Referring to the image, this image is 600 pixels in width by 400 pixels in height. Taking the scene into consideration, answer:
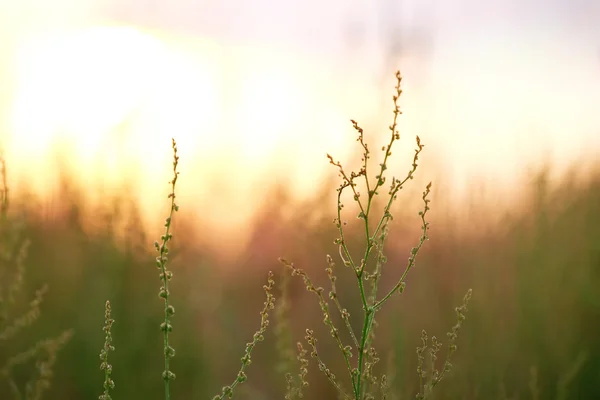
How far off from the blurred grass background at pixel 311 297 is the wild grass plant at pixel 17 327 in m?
0.11

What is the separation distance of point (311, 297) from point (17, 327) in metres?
1.95

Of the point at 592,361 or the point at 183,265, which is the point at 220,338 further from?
the point at 592,361

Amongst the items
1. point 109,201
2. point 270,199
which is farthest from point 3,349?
point 270,199

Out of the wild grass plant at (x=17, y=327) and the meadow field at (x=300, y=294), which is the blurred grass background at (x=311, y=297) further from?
the wild grass plant at (x=17, y=327)

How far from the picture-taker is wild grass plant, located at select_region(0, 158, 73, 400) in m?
2.08

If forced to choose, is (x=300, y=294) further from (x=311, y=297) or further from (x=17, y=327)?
(x=17, y=327)

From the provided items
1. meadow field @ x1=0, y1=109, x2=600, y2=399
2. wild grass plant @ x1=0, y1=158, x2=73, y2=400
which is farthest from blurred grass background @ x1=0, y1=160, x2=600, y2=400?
wild grass plant @ x1=0, y1=158, x2=73, y2=400

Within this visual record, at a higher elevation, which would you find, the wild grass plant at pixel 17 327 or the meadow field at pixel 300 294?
the meadow field at pixel 300 294

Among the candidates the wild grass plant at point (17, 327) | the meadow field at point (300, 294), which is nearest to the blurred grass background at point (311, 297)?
the meadow field at point (300, 294)

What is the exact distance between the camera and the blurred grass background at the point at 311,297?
308cm

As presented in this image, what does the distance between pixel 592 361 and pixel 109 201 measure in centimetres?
244

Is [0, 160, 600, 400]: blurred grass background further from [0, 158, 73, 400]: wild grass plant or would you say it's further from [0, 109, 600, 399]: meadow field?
[0, 158, 73, 400]: wild grass plant

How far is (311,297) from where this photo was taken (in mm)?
3834

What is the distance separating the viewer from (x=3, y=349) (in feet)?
9.87
